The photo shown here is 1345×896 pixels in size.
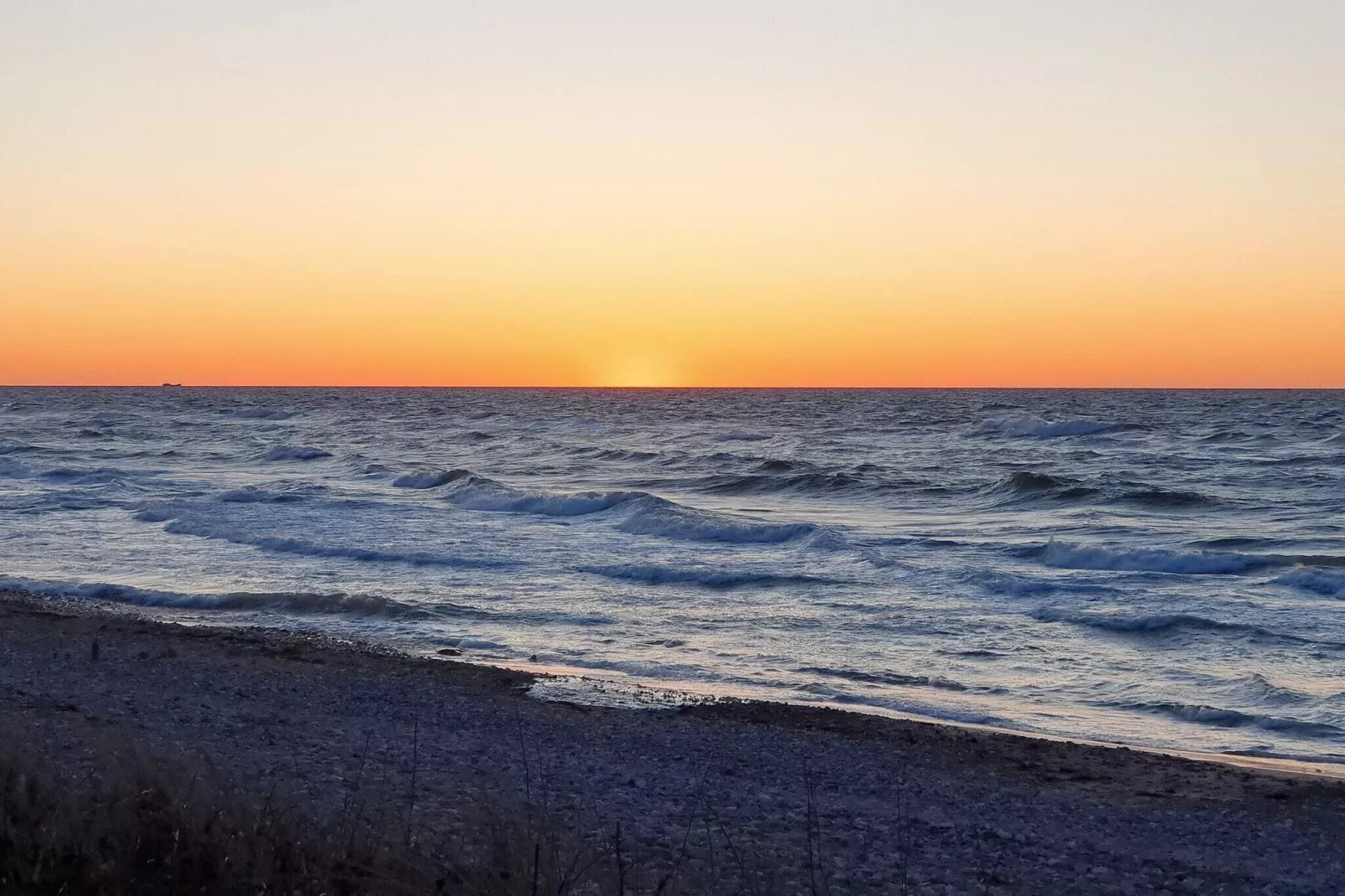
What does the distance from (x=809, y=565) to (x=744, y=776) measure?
40.7 ft

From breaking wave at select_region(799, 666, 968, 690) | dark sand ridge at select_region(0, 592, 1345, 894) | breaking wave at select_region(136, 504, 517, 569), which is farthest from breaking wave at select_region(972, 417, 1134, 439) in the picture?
dark sand ridge at select_region(0, 592, 1345, 894)

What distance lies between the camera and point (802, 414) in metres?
91.8

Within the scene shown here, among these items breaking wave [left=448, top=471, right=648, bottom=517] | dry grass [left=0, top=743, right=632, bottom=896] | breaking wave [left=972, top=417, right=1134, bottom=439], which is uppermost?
breaking wave [left=972, top=417, right=1134, bottom=439]

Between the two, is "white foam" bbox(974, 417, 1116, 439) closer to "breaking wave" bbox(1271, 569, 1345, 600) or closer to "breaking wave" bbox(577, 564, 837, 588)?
"breaking wave" bbox(1271, 569, 1345, 600)

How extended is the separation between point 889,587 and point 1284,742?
833cm

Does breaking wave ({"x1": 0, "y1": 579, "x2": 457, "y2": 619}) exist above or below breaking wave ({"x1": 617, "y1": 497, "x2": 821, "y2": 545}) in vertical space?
below

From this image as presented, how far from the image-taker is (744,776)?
31.1 ft

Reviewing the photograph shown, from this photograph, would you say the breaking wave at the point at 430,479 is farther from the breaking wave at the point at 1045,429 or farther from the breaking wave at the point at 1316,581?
the breaking wave at the point at 1045,429

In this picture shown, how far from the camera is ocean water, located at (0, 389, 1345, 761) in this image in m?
13.4

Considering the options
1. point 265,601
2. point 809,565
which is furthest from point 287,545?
point 809,565

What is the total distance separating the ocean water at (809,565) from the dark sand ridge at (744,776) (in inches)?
64.7

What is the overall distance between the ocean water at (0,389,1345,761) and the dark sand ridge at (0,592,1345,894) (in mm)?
1642

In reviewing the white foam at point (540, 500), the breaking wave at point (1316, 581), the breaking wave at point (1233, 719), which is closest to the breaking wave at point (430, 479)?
the white foam at point (540, 500)

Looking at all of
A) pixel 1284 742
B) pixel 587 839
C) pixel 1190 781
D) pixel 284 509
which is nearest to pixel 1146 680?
pixel 1284 742
